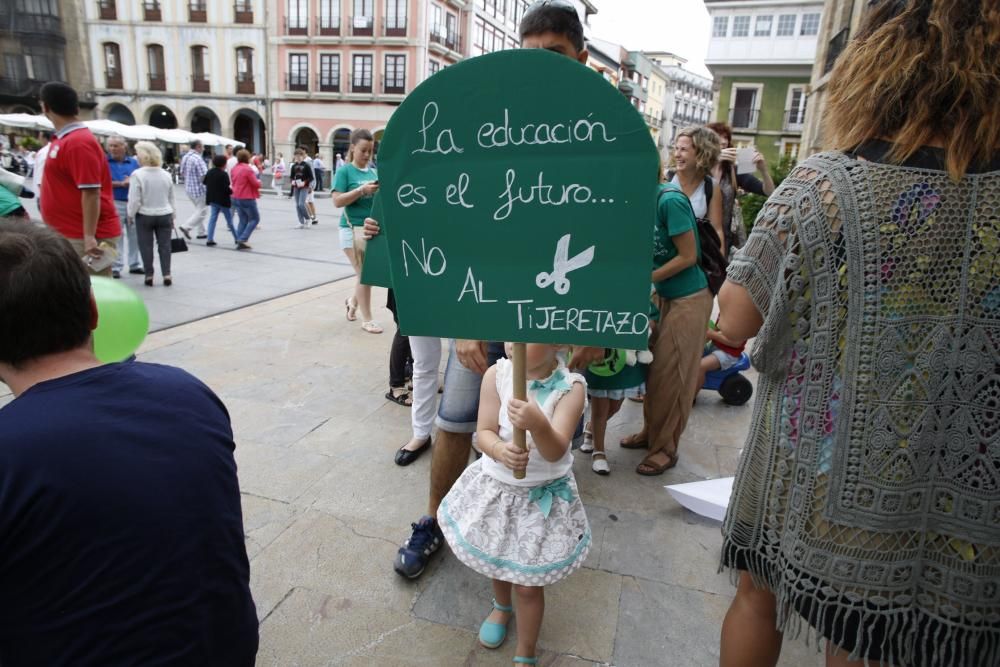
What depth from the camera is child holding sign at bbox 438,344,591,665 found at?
73.9 inches

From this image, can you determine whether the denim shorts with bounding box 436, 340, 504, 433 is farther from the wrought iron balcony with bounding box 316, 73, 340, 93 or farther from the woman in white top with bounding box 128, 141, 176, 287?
the wrought iron balcony with bounding box 316, 73, 340, 93

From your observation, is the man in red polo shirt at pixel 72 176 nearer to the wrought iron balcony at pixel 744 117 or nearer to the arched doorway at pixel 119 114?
the wrought iron balcony at pixel 744 117

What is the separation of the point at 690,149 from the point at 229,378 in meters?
3.56

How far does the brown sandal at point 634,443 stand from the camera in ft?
12.1

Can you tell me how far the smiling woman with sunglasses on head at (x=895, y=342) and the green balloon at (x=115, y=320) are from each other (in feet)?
7.32

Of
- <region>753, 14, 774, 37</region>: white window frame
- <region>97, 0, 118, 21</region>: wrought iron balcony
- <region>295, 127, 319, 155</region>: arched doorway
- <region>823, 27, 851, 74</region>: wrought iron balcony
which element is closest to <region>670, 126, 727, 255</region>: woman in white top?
<region>823, 27, 851, 74</region>: wrought iron balcony

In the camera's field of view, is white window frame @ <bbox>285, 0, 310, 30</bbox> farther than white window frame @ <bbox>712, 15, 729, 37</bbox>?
Yes

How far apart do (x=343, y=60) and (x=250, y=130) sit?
8855 mm

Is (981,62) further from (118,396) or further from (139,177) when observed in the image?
(139,177)

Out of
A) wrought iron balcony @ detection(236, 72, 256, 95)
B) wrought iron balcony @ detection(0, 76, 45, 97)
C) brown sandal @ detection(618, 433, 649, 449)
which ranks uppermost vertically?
wrought iron balcony @ detection(236, 72, 256, 95)

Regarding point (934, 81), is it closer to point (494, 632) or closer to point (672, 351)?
point (494, 632)

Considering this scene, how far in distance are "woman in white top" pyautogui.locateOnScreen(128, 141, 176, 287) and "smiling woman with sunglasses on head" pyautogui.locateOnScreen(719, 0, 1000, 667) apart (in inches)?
299

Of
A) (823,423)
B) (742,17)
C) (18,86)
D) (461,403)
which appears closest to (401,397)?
(461,403)

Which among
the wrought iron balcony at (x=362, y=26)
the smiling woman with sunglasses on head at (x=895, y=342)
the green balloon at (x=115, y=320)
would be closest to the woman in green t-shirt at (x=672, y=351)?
the smiling woman with sunglasses on head at (x=895, y=342)
